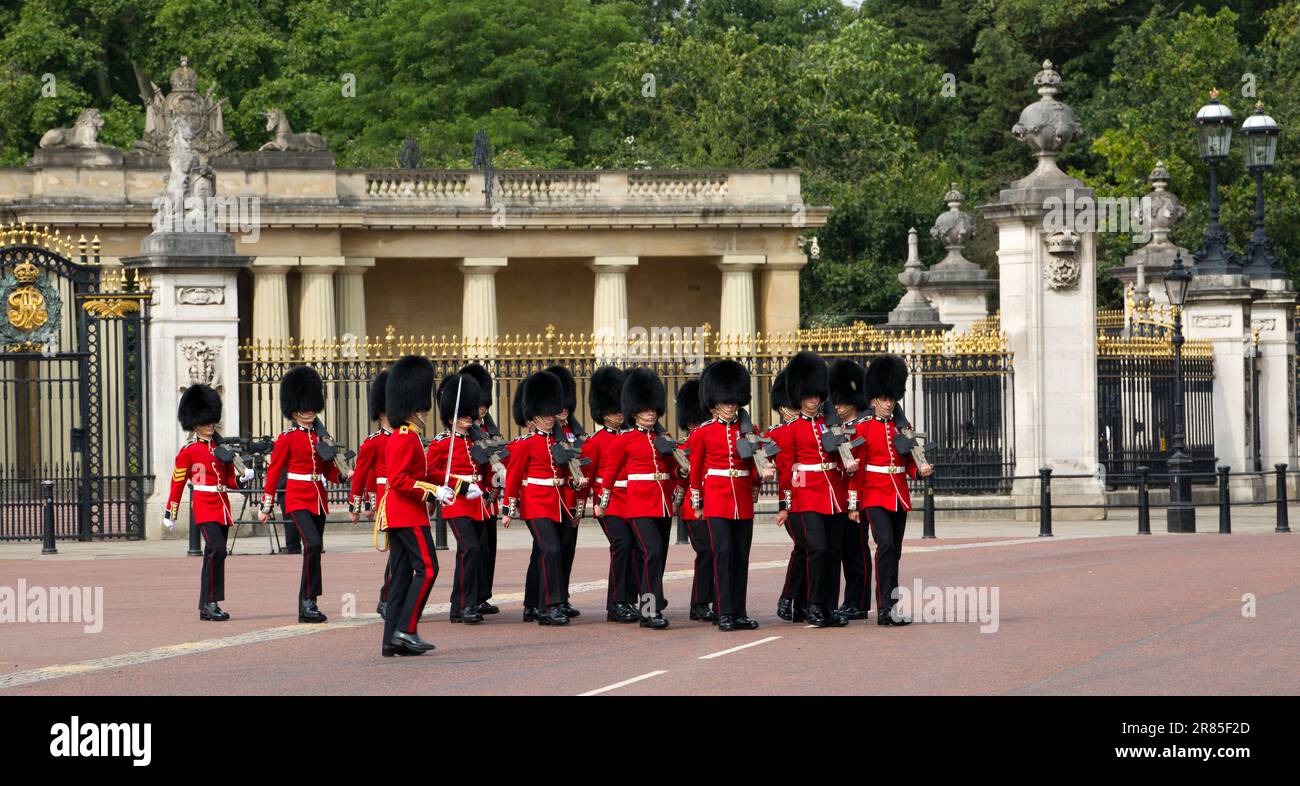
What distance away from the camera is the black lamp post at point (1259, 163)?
30188 mm

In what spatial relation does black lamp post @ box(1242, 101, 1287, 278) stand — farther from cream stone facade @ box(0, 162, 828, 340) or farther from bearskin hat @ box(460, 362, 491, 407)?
cream stone facade @ box(0, 162, 828, 340)

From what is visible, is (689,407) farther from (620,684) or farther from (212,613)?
(620,684)

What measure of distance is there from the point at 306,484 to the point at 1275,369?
17.9 metres

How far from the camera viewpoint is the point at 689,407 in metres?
17.4

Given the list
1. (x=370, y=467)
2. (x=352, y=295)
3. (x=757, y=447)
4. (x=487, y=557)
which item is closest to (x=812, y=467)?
(x=757, y=447)

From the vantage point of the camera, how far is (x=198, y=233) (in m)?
25.2

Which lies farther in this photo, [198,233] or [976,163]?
[976,163]

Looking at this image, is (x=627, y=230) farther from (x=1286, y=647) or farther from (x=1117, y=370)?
(x=1286, y=647)

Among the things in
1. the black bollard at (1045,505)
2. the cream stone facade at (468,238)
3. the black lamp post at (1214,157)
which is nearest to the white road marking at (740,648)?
the black bollard at (1045,505)

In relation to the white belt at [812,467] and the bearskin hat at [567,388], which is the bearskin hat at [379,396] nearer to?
the bearskin hat at [567,388]

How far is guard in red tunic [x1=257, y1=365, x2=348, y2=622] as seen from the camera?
16766 mm

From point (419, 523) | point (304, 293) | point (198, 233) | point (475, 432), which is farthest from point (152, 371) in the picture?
point (304, 293)

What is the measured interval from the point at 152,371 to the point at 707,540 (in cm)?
1048

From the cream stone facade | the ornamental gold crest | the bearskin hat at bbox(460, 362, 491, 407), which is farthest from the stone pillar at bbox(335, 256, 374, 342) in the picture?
the bearskin hat at bbox(460, 362, 491, 407)
